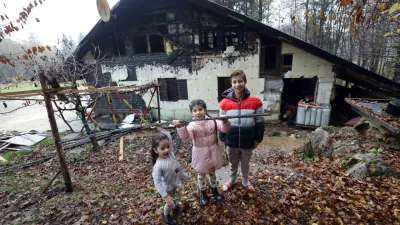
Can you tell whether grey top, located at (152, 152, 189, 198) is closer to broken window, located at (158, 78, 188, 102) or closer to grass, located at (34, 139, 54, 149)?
broken window, located at (158, 78, 188, 102)

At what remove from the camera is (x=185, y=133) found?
2777 mm

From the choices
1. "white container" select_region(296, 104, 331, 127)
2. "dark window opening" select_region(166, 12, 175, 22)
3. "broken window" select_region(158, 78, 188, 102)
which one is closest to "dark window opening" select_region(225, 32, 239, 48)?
"dark window opening" select_region(166, 12, 175, 22)

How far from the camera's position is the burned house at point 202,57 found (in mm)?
9789

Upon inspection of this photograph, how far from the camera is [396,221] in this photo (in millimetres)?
2758

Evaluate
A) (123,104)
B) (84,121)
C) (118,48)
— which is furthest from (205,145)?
(118,48)

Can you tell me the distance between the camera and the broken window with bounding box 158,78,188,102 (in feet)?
39.1

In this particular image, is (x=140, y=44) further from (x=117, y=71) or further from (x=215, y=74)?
(x=215, y=74)

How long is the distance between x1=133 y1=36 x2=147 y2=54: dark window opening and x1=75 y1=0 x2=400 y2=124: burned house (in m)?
0.06

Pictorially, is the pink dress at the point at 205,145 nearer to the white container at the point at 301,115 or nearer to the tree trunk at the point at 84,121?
the tree trunk at the point at 84,121

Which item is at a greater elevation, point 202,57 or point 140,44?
point 140,44

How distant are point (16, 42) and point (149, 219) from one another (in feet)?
212

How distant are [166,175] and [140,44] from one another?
1129 cm

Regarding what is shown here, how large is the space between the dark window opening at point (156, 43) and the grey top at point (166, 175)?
10.5 metres

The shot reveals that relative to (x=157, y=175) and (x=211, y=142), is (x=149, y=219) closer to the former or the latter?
(x=157, y=175)
